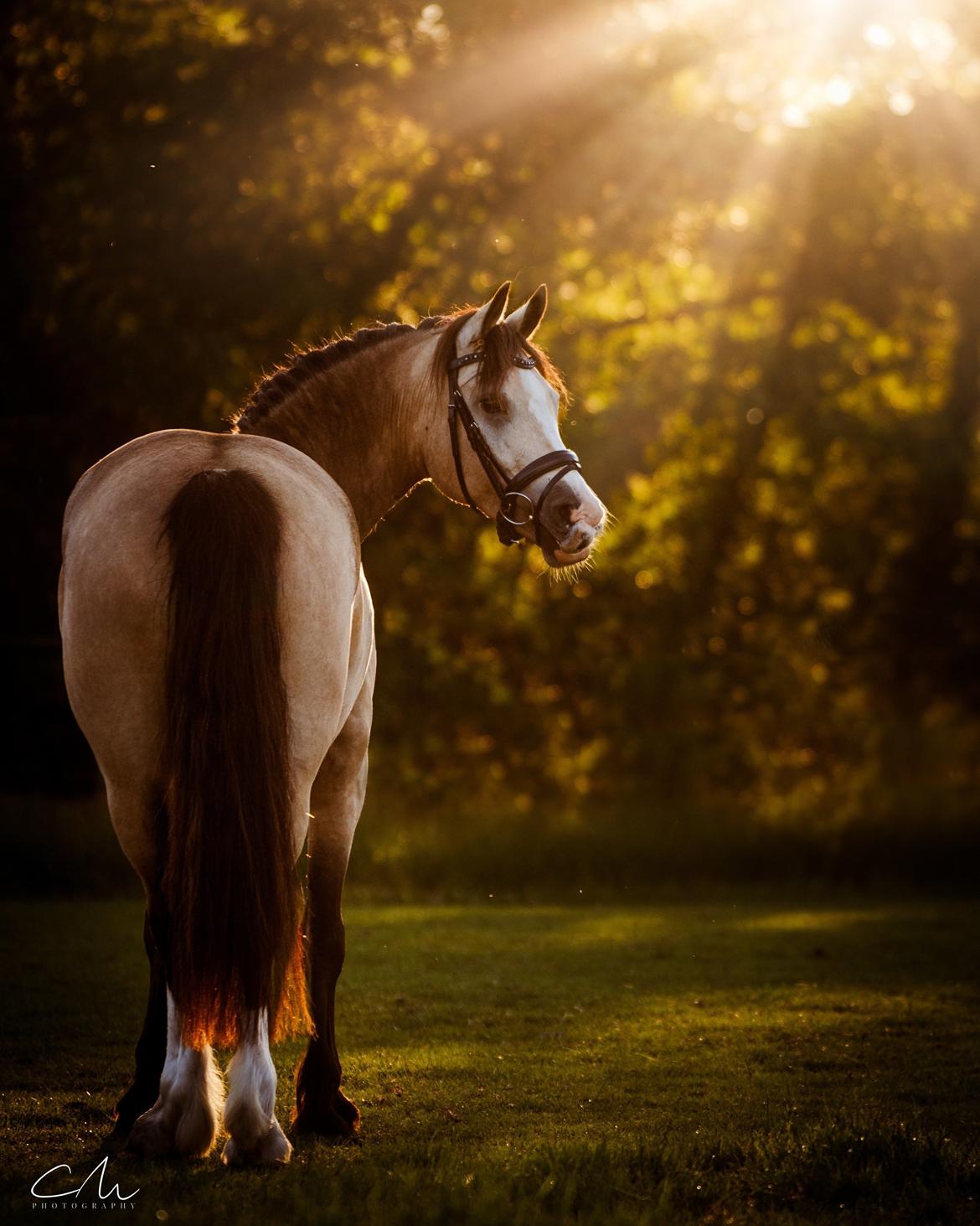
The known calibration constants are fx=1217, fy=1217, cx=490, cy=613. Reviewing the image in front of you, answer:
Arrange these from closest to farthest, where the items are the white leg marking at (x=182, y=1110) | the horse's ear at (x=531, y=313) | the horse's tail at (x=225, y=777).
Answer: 1. the horse's tail at (x=225, y=777)
2. the white leg marking at (x=182, y=1110)
3. the horse's ear at (x=531, y=313)

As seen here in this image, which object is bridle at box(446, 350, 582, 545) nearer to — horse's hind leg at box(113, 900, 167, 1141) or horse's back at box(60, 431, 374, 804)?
horse's back at box(60, 431, 374, 804)

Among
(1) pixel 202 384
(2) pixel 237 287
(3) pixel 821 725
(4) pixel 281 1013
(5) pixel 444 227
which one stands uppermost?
(5) pixel 444 227

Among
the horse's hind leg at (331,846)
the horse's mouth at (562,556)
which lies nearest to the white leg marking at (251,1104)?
the horse's hind leg at (331,846)

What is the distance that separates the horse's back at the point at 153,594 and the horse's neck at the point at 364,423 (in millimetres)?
726

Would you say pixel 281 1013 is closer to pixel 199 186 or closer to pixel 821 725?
pixel 199 186

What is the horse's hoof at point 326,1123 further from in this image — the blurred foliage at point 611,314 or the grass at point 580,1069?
the blurred foliage at point 611,314

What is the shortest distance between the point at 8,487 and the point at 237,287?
2.91 meters

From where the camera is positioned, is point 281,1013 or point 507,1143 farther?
point 507,1143

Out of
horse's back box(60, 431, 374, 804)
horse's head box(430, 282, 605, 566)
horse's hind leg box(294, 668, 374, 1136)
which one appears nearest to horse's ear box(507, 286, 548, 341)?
horse's head box(430, 282, 605, 566)

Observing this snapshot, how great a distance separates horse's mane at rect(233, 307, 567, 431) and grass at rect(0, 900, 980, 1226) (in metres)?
2.37

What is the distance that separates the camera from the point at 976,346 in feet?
46.0

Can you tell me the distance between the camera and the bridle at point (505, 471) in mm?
3938

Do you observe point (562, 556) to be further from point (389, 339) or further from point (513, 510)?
point (389, 339)

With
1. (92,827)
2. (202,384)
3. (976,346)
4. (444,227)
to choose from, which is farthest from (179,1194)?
(976,346)
